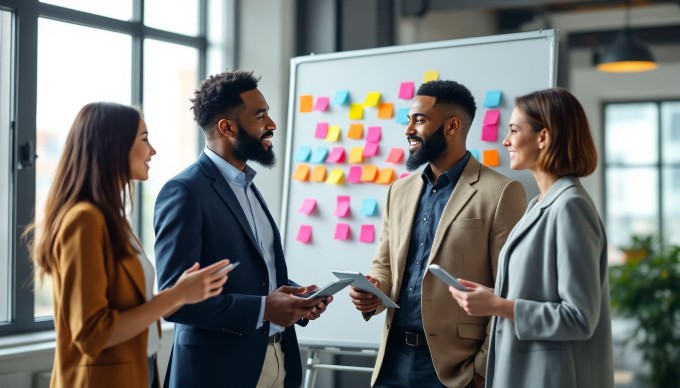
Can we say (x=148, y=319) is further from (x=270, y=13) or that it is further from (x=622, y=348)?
(x=622, y=348)

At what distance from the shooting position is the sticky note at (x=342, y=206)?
147 inches

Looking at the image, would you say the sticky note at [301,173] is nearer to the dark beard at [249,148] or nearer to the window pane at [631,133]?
the dark beard at [249,148]

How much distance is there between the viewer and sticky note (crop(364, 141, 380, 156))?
3.70 metres

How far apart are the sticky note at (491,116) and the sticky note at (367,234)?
2.36 feet

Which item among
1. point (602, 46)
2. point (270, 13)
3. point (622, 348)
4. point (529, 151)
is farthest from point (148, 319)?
point (602, 46)

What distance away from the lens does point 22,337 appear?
138 inches

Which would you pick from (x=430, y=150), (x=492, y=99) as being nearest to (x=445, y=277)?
(x=430, y=150)

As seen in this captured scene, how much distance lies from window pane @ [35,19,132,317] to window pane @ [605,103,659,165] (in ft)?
24.6

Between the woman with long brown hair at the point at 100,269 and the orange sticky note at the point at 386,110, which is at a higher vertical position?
the orange sticky note at the point at 386,110

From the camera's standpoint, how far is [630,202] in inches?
398

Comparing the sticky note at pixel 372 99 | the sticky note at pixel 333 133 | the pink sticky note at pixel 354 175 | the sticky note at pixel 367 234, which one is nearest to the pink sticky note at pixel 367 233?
the sticky note at pixel 367 234

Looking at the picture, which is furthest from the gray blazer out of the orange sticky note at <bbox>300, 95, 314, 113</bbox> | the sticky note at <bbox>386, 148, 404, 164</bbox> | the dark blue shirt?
the orange sticky note at <bbox>300, 95, 314, 113</bbox>

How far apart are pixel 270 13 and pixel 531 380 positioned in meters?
3.04

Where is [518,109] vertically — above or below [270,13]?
below
